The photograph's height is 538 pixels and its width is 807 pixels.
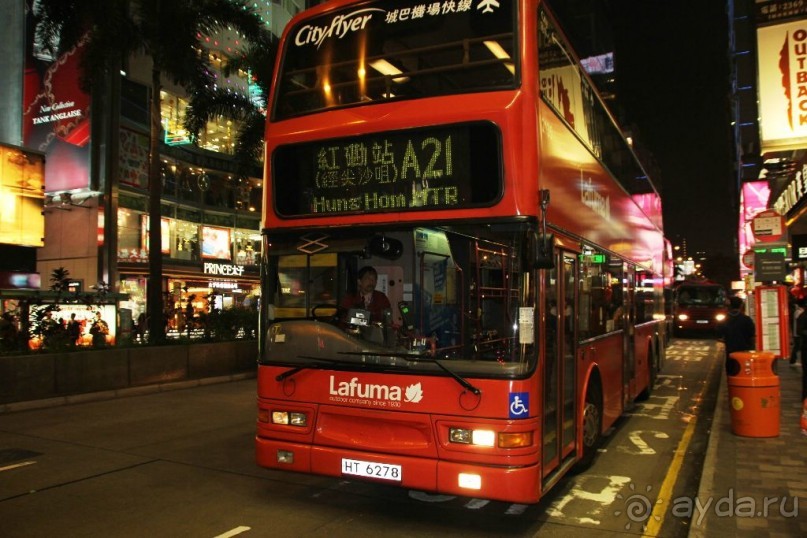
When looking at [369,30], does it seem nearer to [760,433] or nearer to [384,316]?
[384,316]

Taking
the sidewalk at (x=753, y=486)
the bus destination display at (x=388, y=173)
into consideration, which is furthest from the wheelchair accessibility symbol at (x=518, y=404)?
the sidewalk at (x=753, y=486)

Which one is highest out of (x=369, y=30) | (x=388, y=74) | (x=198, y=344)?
(x=369, y=30)

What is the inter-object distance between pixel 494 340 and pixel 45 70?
2703 cm

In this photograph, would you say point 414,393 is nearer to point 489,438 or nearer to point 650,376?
point 489,438

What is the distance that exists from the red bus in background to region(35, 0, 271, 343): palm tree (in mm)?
24458

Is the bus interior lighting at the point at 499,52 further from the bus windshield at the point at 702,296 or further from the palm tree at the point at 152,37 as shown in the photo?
the bus windshield at the point at 702,296

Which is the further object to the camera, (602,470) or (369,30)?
(602,470)

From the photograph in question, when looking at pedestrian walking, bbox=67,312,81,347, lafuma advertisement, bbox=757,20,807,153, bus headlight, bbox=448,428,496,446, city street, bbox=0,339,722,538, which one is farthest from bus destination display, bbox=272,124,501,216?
pedestrian walking, bbox=67,312,81,347

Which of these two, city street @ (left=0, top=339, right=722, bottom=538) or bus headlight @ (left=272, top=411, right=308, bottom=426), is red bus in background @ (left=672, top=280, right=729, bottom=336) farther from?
bus headlight @ (left=272, top=411, right=308, bottom=426)

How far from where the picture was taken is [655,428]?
9.35 meters

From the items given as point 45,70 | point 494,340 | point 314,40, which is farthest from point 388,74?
point 45,70

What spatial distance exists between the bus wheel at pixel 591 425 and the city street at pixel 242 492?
0.18 meters

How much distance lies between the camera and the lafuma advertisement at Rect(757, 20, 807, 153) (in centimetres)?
851

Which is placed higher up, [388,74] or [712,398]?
[388,74]
